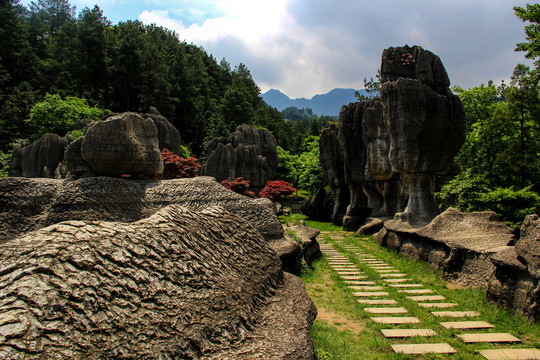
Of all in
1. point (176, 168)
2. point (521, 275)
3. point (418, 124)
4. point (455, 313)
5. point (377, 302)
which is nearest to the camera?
point (521, 275)

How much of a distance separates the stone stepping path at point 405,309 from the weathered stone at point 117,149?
14.8ft

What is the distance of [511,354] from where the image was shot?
357 cm

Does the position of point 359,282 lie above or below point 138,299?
below

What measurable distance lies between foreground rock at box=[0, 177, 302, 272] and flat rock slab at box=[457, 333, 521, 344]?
155 inches

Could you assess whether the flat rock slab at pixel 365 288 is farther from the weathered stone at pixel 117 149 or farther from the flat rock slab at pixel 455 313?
the weathered stone at pixel 117 149

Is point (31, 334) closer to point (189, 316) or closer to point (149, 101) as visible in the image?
point (189, 316)

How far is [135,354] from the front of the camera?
1.43m

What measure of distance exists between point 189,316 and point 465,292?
5.90 metres

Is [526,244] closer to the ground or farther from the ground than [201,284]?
farther from the ground

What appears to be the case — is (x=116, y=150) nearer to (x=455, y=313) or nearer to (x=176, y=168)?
(x=455, y=313)

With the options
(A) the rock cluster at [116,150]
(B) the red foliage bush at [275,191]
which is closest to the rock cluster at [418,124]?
(A) the rock cluster at [116,150]

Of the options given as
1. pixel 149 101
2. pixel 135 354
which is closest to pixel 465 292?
pixel 135 354

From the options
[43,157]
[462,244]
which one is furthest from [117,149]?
[43,157]

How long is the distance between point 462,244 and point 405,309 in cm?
233
